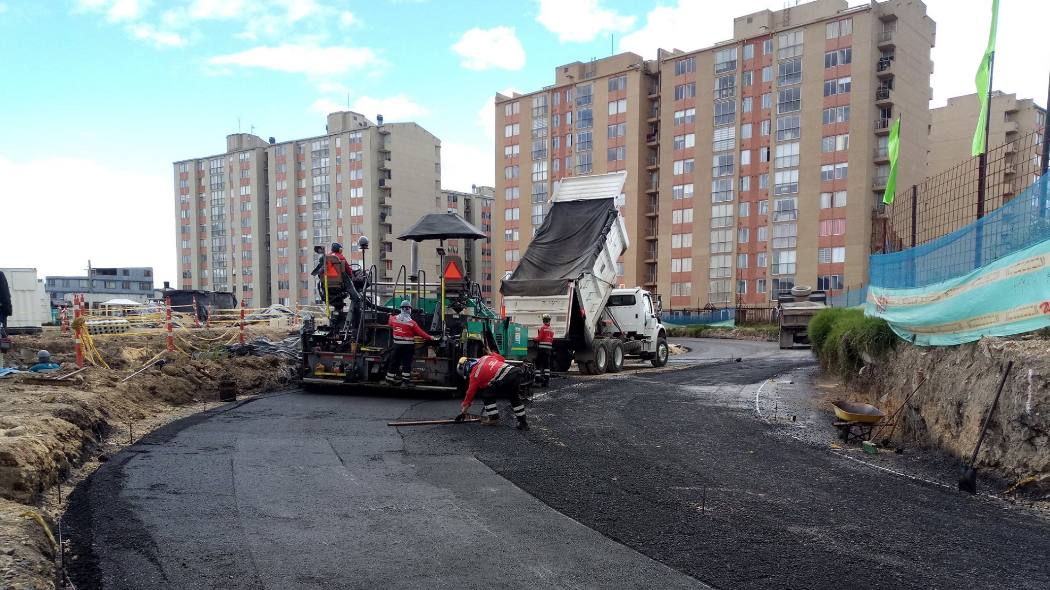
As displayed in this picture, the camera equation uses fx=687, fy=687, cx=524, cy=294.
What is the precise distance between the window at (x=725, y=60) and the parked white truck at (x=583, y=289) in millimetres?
44650

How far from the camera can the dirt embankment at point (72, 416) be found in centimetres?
427

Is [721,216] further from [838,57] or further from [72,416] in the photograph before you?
[72,416]

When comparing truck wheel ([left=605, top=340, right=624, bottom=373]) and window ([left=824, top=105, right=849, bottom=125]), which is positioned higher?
window ([left=824, top=105, right=849, bottom=125])

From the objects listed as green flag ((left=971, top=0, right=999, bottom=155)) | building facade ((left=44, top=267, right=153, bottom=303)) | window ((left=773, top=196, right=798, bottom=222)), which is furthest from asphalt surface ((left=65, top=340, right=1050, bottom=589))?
building facade ((left=44, top=267, right=153, bottom=303))

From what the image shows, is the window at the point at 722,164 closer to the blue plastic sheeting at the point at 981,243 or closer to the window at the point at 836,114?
the window at the point at 836,114

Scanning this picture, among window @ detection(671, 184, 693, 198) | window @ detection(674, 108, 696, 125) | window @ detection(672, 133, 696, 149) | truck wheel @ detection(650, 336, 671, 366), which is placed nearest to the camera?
truck wheel @ detection(650, 336, 671, 366)

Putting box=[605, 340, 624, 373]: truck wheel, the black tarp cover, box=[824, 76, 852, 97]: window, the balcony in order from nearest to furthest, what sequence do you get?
the black tarp cover < box=[605, 340, 624, 373]: truck wheel < the balcony < box=[824, 76, 852, 97]: window

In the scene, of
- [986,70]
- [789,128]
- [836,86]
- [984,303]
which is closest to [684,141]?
[789,128]

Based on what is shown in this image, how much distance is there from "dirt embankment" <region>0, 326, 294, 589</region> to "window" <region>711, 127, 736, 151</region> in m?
51.0

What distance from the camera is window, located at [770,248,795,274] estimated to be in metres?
55.4

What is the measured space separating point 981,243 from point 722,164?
179 feet

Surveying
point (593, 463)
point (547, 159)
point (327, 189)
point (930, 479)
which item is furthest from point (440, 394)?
point (327, 189)

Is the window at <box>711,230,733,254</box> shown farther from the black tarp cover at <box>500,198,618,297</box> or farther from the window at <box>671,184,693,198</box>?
the black tarp cover at <box>500,198,618,297</box>

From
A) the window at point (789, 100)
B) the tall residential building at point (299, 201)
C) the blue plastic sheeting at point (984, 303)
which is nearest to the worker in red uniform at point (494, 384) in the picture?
the blue plastic sheeting at point (984, 303)
